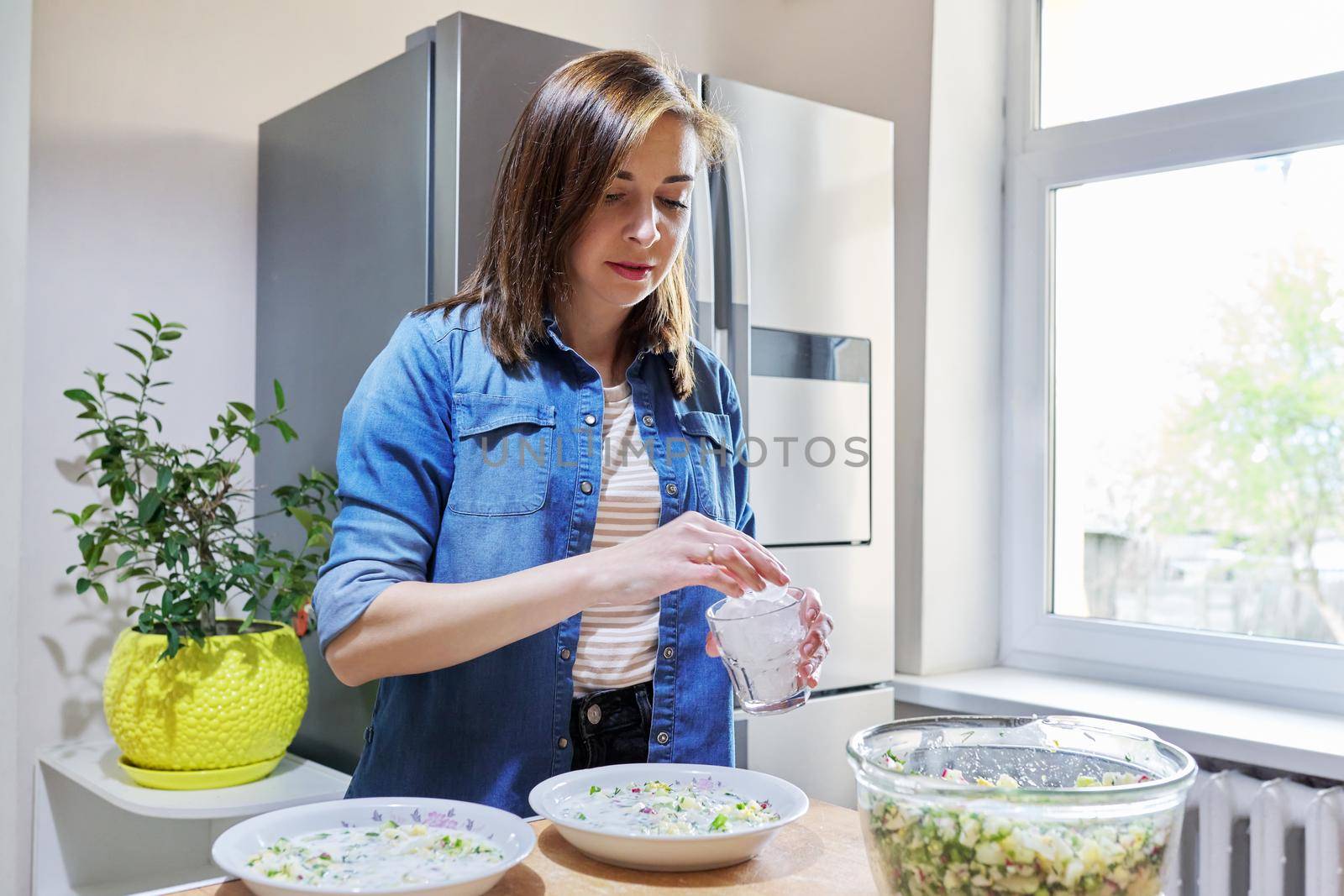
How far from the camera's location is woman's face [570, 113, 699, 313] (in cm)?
122


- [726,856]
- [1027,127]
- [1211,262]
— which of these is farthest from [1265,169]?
[726,856]

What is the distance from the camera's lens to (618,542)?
1.26m

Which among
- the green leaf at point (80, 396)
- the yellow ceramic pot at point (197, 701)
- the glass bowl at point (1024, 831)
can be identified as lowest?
the yellow ceramic pot at point (197, 701)

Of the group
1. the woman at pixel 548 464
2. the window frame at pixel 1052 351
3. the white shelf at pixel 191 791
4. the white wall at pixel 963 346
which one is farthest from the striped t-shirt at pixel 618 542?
the window frame at pixel 1052 351

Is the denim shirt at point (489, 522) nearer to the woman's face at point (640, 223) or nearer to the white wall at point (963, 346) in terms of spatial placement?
the woman's face at point (640, 223)

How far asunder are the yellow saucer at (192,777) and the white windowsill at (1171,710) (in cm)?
131

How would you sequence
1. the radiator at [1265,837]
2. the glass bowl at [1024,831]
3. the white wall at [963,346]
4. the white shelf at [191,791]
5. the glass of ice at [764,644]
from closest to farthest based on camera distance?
1. the glass bowl at [1024,831]
2. the glass of ice at [764,644]
3. the white shelf at [191,791]
4. the radiator at [1265,837]
5. the white wall at [963,346]

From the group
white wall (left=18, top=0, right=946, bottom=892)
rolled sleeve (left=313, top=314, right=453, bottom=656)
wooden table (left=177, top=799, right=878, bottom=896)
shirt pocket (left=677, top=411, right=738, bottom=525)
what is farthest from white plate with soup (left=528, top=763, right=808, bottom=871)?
white wall (left=18, top=0, right=946, bottom=892)

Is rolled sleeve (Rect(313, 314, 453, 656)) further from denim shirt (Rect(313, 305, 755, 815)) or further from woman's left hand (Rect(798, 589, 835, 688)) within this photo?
woman's left hand (Rect(798, 589, 835, 688))

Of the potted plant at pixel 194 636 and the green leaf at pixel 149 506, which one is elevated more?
the green leaf at pixel 149 506

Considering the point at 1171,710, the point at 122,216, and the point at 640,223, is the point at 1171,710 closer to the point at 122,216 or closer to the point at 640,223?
the point at 640,223

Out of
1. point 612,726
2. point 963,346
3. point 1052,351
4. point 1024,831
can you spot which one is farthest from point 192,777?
point 1052,351

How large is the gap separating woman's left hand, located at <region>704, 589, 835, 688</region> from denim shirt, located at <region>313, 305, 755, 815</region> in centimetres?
26

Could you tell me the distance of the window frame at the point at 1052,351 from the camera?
6.95ft
